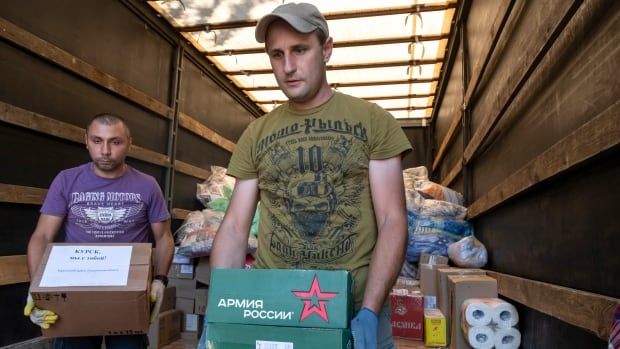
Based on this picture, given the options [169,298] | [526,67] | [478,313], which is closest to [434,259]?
[478,313]

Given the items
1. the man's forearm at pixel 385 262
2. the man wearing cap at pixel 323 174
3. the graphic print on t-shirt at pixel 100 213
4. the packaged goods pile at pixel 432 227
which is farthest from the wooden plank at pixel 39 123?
the packaged goods pile at pixel 432 227

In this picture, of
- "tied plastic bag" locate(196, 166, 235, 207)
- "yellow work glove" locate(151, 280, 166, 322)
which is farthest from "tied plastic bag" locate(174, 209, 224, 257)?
"yellow work glove" locate(151, 280, 166, 322)

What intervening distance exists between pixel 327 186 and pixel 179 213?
12.8 feet

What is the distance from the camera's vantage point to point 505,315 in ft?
8.80

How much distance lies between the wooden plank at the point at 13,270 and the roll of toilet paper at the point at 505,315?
287 centimetres

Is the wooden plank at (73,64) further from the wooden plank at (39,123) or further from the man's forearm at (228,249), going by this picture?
the man's forearm at (228,249)

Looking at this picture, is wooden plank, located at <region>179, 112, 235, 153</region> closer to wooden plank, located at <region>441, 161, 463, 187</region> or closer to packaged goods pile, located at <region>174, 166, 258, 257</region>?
packaged goods pile, located at <region>174, 166, 258, 257</region>

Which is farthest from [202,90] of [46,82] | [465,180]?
[465,180]

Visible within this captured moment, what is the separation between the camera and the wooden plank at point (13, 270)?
9.36 feet

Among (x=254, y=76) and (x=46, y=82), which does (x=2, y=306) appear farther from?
(x=254, y=76)

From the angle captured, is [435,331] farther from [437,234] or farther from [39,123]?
[39,123]

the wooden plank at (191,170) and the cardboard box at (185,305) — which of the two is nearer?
the cardboard box at (185,305)

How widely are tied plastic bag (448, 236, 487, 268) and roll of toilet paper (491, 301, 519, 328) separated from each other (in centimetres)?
79

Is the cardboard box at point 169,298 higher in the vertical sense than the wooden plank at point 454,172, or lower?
lower
